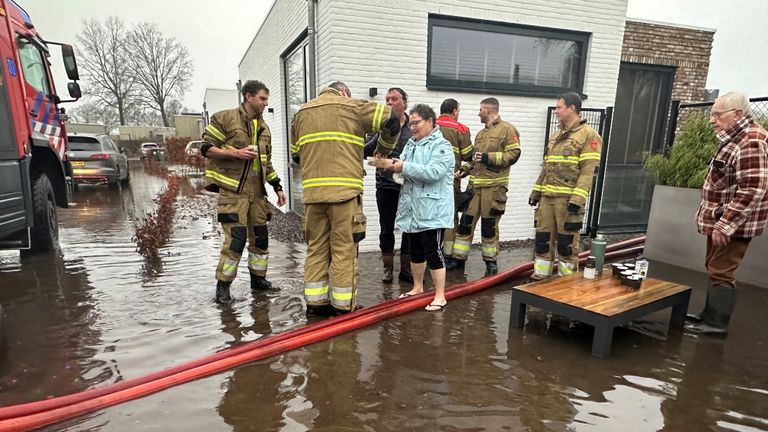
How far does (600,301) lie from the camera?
3.24 metres

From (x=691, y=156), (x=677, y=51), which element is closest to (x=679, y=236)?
(x=691, y=156)

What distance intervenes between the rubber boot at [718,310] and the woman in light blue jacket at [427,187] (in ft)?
6.93

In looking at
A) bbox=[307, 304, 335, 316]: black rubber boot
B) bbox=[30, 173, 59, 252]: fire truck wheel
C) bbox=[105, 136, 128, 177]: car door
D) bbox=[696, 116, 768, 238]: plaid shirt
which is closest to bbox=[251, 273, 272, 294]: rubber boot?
bbox=[307, 304, 335, 316]: black rubber boot

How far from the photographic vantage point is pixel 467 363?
305 centimetres

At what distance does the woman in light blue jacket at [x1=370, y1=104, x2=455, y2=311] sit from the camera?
373cm

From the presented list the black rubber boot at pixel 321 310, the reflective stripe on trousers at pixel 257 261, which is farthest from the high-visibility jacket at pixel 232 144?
the black rubber boot at pixel 321 310

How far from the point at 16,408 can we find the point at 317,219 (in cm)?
210

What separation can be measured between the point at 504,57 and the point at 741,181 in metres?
3.90

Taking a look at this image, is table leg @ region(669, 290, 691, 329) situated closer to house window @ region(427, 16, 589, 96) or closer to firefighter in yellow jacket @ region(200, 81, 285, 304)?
firefighter in yellow jacket @ region(200, 81, 285, 304)

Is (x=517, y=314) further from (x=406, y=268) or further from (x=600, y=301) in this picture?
(x=406, y=268)

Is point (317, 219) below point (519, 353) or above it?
above

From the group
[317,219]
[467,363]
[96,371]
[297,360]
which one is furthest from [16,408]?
[467,363]

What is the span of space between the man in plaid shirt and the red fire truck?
648 cm

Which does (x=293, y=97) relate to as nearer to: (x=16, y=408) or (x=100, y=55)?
(x=16, y=408)
